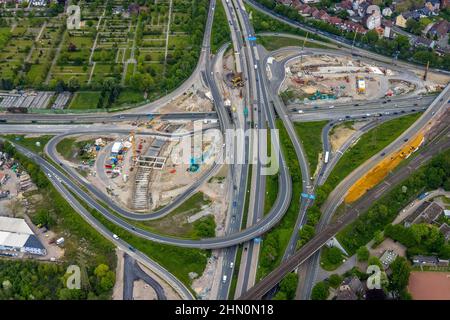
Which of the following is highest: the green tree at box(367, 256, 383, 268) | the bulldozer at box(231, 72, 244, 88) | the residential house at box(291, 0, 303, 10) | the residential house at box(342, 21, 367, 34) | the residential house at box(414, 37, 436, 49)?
the residential house at box(291, 0, 303, 10)

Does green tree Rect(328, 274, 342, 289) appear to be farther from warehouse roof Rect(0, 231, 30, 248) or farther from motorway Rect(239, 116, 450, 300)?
warehouse roof Rect(0, 231, 30, 248)

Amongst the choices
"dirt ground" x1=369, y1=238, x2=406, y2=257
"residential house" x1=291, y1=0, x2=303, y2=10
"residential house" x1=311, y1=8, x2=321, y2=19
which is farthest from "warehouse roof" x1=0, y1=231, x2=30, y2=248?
"residential house" x1=291, y1=0, x2=303, y2=10

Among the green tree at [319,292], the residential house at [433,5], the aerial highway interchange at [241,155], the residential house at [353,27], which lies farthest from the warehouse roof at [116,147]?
the residential house at [433,5]

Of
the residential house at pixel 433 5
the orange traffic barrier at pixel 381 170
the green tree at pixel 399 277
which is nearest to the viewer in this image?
the green tree at pixel 399 277

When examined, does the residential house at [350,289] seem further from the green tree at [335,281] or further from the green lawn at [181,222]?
the green lawn at [181,222]
